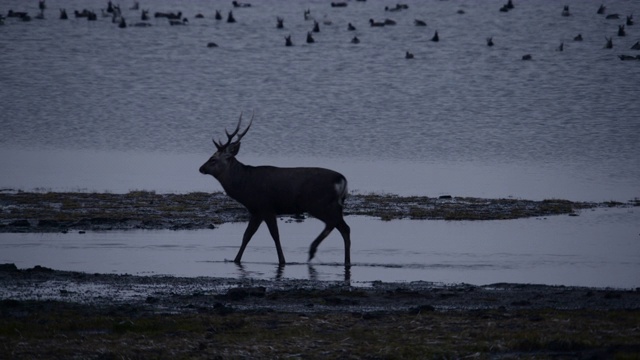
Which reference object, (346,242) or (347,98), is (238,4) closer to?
(347,98)

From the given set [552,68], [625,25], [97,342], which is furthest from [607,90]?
[97,342]

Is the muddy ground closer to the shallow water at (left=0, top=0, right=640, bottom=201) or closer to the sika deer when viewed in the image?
the sika deer

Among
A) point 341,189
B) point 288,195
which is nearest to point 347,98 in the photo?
point 288,195

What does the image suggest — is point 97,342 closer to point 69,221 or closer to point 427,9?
point 69,221

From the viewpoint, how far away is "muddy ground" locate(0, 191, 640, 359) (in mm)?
9984

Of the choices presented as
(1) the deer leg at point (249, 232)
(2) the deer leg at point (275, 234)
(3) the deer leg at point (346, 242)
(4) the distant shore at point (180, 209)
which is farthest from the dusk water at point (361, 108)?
(4) the distant shore at point (180, 209)

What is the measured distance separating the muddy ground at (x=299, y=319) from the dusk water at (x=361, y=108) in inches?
68.9

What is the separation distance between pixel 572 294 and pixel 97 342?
528 centimetres

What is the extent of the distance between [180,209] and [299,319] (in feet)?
34.5

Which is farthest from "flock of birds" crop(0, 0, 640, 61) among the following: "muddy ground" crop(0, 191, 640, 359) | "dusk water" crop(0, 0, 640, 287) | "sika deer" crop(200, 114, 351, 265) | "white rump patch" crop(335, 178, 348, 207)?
"muddy ground" crop(0, 191, 640, 359)

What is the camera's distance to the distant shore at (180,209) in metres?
19.8

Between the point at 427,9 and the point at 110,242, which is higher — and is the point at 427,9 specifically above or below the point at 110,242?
above

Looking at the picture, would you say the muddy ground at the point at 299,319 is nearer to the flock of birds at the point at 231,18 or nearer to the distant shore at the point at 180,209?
the distant shore at the point at 180,209

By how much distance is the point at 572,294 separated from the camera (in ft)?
42.5
